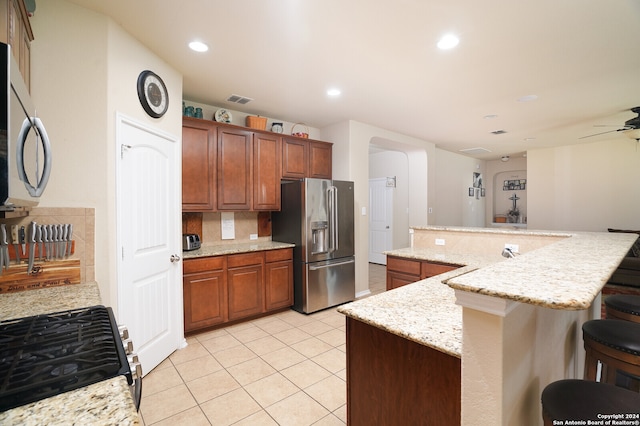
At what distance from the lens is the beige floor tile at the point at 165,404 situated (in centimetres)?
190

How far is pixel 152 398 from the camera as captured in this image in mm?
2061

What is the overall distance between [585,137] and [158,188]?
22.4 feet

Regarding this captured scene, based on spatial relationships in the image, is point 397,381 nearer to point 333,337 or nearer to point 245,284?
point 333,337

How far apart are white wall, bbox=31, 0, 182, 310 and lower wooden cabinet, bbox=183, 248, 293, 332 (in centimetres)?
101

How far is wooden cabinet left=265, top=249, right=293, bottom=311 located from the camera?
3576mm

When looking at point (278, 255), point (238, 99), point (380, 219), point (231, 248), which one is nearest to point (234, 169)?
point (238, 99)

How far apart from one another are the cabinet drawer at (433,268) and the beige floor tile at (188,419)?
2.20 meters

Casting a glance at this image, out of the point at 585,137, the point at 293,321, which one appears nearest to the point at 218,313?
the point at 293,321

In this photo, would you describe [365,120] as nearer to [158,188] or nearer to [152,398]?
[158,188]

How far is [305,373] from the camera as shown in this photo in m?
2.39

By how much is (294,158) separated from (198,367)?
2.67m

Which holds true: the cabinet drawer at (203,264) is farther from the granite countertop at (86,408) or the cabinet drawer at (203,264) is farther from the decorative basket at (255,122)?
the granite countertop at (86,408)

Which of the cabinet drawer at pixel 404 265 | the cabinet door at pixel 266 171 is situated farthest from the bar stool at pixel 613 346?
the cabinet door at pixel 266 171

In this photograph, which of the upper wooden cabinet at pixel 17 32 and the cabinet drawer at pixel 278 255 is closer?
the upper wooden cabinet at pixel 17 32
